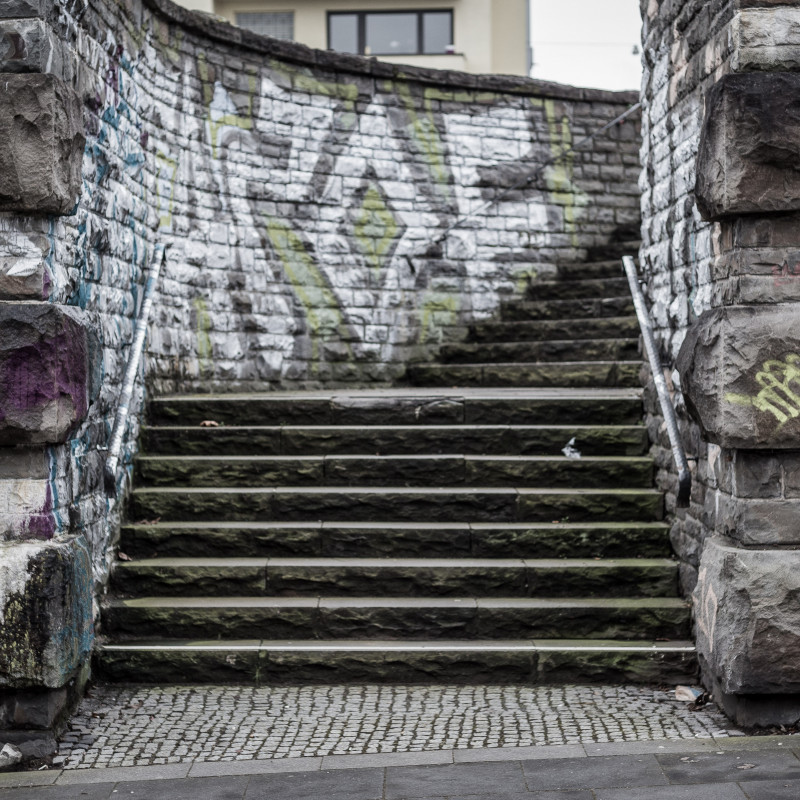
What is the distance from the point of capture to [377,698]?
16.8ft

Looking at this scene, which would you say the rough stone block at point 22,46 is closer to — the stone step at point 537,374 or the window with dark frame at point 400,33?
the stone step at point 537,374

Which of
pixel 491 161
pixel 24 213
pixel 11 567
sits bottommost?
pixel 11 567

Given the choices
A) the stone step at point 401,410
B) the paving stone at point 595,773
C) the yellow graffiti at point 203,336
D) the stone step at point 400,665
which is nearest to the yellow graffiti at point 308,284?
the yellow graffiti at point 203,336

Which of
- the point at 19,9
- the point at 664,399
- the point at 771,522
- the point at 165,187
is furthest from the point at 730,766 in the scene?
the point at 165,187

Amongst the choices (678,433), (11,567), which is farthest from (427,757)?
(678,433)

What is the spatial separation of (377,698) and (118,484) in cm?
193

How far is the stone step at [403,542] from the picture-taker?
19.5 feet

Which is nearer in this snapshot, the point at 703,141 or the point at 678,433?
the point at 703,141

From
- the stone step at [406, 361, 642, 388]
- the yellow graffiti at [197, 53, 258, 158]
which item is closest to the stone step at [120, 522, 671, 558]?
the stone step at [406, 361, 642, 388]

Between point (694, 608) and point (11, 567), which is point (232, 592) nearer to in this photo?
point (11, 567)

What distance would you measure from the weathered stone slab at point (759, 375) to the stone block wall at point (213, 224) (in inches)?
111

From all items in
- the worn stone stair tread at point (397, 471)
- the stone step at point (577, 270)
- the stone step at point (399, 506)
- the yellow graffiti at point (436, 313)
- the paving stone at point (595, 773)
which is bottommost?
the paving stone at point (595, 773)

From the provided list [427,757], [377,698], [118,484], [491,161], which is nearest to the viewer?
[427,757]

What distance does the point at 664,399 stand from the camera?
590 cm
